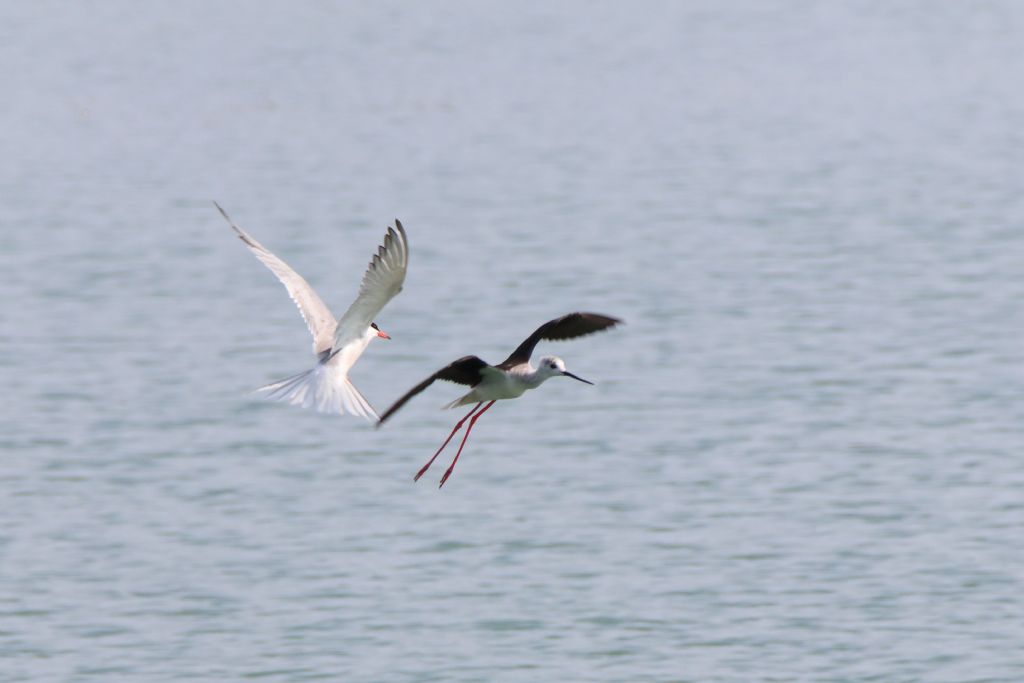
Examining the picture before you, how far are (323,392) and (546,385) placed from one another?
11019 millimetres

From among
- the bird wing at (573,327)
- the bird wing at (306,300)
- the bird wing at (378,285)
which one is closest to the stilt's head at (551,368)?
the bird wing at (573,327)

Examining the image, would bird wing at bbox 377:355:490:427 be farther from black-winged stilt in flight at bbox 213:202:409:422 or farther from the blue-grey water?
the blue-grey water

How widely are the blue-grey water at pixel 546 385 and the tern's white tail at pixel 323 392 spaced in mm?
3395

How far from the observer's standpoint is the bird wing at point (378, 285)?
9820mm

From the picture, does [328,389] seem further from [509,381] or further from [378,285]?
[509,381]

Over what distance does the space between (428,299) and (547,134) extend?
1248 centimetres

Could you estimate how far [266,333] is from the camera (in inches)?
923

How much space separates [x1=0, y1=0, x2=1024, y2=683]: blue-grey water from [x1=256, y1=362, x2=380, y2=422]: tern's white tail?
339 cm

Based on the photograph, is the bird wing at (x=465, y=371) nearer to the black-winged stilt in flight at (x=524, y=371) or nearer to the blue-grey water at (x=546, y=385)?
the black-winged stilt in flight at (x=524, y=371)

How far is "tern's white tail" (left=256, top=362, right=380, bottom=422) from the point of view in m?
10.2

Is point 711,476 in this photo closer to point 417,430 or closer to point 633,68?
point 417,430

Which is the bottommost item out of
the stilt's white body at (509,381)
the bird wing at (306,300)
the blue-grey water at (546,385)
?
the blue-grey water at (546,385)

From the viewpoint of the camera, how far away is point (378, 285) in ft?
33.7

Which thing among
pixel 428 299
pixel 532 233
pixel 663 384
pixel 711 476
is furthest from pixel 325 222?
pixel 711 476
